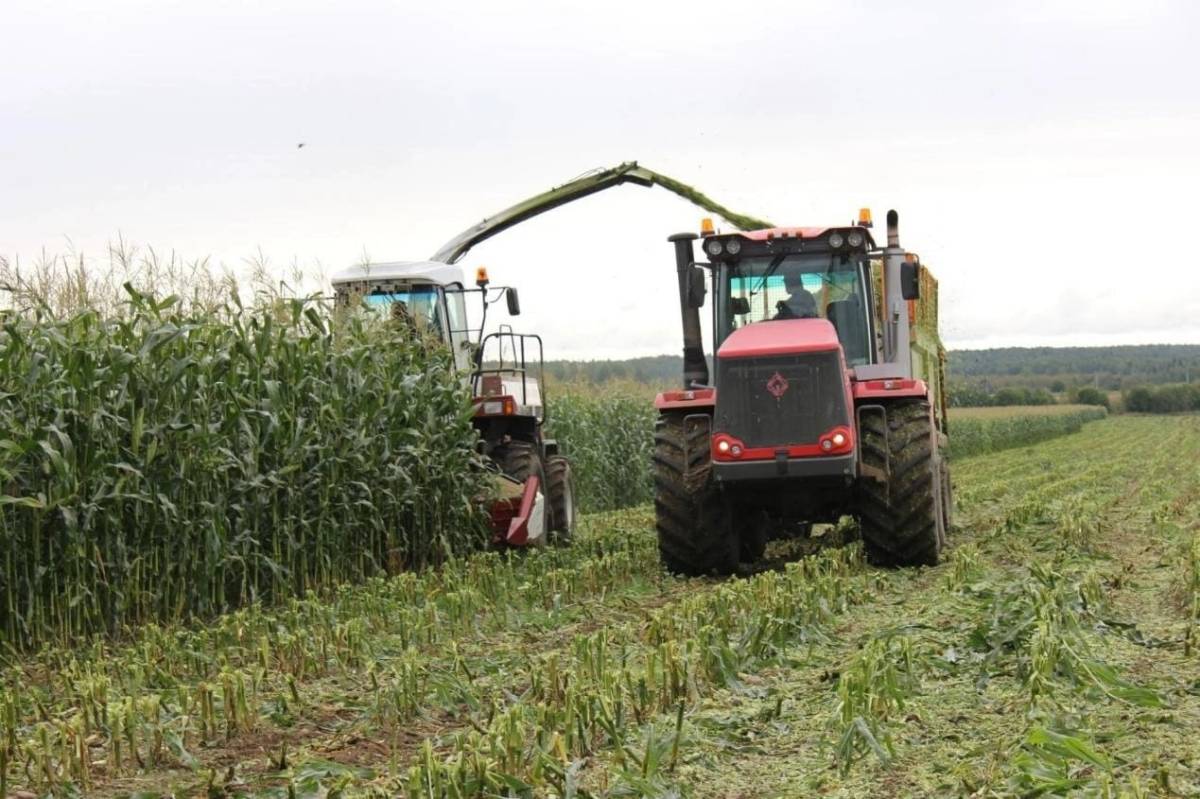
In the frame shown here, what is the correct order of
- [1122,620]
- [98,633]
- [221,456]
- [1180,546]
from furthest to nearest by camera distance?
1. [1180,546]
2. [221,456]
3. [98,633]
4. [1122,620]

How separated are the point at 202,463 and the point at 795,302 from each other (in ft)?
14.8

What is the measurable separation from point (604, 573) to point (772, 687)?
382cm

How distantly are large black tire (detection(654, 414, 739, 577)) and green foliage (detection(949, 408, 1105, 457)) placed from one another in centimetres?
2622

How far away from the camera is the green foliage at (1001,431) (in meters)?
36.5

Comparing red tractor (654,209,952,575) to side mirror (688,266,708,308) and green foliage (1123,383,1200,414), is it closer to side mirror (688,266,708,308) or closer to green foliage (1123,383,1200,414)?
side mirror (688,266,708,308)

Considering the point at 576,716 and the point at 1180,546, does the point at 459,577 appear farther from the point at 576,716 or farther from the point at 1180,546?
the point at 1180,546

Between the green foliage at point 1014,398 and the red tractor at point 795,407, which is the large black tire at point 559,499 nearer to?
the red tractor at point 795,407

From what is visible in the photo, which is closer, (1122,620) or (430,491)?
(1122,620)

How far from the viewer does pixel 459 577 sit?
29.7 feet

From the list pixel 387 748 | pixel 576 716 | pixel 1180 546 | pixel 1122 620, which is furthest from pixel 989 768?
pixel 1180 546

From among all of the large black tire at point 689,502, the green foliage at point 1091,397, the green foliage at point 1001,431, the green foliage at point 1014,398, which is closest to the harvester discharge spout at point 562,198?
the large black tire at point 689,502

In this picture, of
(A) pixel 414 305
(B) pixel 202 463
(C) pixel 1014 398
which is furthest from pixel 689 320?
(C) pixel 1014 398

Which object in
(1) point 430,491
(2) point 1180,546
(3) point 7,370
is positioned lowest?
(2) point 1180,546

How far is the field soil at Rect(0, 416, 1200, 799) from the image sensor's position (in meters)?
4.26
